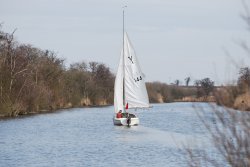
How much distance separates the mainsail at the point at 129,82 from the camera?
131 feet

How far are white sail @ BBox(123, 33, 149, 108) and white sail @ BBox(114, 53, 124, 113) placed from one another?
0.29m

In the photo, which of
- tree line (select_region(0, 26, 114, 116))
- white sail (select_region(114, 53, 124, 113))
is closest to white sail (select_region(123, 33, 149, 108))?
white sail (select_region(114, 53, 124, 113))

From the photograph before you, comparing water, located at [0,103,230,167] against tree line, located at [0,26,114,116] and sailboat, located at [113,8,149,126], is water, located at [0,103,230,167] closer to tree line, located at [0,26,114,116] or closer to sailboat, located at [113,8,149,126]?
sailboat, located at [113,8,149,126]

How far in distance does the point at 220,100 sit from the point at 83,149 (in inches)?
764

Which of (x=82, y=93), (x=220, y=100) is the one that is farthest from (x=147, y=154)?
(x=82, y=93)

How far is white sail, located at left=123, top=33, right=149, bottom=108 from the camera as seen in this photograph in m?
40.1

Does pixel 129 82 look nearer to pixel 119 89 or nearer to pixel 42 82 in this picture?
pixel 119 89

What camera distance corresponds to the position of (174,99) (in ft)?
332

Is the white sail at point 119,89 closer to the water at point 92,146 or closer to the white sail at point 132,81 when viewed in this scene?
the white sail at point 132,81

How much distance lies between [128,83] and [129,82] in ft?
0.34

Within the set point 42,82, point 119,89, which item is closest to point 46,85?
point 42,82

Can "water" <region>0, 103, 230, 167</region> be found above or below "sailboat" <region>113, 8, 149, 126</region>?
below

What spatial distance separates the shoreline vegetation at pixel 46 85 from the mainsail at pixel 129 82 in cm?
611

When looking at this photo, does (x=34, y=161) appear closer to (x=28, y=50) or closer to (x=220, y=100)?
(x=220, y=100)
